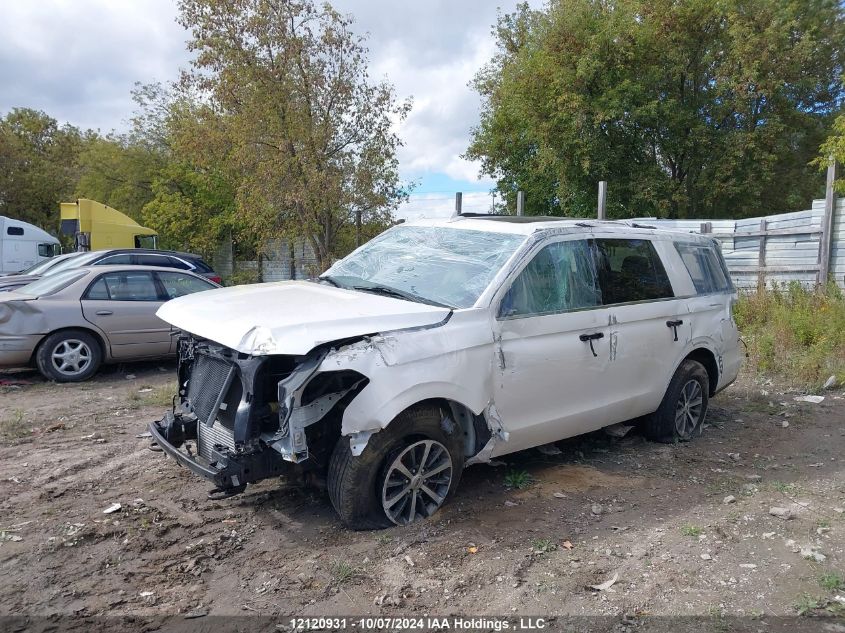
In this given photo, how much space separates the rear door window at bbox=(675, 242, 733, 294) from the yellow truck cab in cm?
1896

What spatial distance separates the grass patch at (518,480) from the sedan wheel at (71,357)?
19.8 ft

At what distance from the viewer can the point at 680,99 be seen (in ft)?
63.1

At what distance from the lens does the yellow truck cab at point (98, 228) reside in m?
20.5

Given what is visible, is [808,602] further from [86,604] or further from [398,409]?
[86,604]

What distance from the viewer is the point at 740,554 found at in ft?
12.5

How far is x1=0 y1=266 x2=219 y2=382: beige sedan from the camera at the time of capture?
7973 mm

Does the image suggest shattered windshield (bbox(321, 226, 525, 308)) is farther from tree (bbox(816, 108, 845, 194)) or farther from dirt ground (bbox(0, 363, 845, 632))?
tree (bbox(816, 108, 845, 194))

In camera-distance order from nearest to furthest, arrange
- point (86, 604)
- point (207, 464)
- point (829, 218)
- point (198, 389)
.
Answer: point (86, 604), point (207, 464), point (198, 389), point (829, 218)

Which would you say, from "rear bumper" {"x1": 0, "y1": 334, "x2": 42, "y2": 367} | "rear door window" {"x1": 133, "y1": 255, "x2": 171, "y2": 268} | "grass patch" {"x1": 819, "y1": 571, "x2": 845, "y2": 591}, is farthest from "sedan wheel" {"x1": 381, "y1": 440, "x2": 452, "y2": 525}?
"rear door window" {"x1": 133, "y1": 255, "x2": 171, "y2": 268}

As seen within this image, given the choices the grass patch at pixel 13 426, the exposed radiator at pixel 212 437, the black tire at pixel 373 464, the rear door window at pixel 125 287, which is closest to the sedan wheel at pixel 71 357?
the rear door window at pixel 125 287

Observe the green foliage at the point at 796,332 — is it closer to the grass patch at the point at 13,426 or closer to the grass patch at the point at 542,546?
the grass patch at the point at 542,546

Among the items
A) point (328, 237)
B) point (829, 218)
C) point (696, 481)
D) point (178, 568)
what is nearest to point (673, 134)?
point (829, 218)

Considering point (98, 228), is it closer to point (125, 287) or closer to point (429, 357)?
point (125, 287)

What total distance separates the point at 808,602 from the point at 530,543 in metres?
1.44
